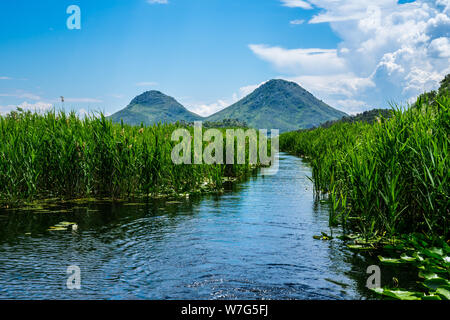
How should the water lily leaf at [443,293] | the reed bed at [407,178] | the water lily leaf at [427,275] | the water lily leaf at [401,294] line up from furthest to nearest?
the reed bed at [407,178] < the water lily leaf at [427,275] < the water lily leaf at [401,294] < the water lily leaf at [443,293]

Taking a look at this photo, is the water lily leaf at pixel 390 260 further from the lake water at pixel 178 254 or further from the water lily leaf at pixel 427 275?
the water lily leaf at pixel 427 275

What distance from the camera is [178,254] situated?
269 inches

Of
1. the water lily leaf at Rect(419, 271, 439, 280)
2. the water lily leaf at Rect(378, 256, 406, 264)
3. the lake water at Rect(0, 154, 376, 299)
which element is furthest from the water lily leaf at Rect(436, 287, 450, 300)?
the water lily leaf at Rect(378, 256, 406, 264)

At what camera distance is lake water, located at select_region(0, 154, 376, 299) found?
5.31 metres

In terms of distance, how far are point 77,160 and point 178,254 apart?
214 inches

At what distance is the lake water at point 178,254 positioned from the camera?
17.4ft

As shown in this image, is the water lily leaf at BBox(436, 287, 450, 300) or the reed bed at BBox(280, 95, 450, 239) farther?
the reed bed at BBox(280, 95, 450, 239)

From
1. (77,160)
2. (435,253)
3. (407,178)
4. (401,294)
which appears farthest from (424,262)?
(77,160)

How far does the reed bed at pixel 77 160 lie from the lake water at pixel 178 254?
2.92 ft

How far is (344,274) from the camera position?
5910 millimetres

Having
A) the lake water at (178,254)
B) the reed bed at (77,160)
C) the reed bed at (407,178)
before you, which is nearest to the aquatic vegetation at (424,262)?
the reed bed at (407,178)

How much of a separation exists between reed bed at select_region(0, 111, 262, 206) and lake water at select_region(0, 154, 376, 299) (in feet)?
2.92

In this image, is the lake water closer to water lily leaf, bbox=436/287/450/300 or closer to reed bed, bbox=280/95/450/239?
water lily leaf, bbox=436/287/450/300

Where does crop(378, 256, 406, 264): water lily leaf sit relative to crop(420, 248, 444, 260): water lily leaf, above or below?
below
